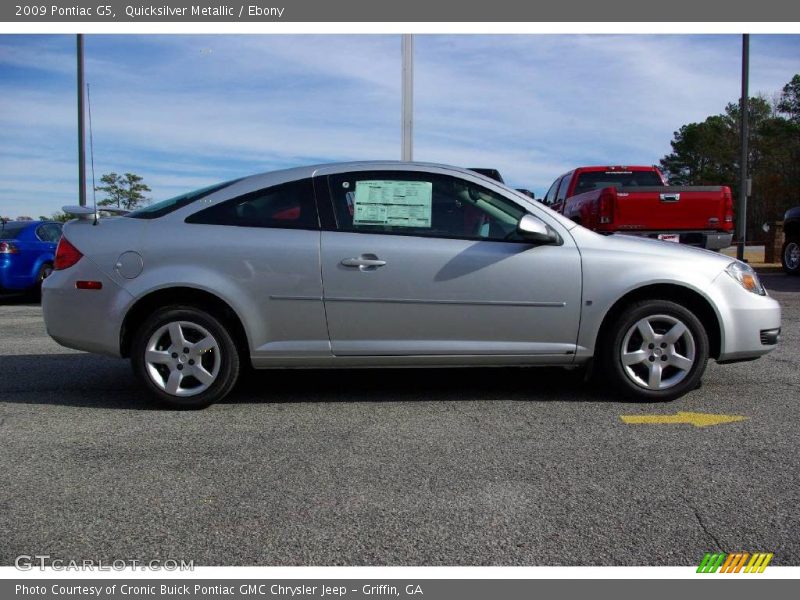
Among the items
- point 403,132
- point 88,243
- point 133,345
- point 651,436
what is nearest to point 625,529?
point 651,436

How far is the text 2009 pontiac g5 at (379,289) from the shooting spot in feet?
15.6

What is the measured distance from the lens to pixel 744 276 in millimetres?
5012

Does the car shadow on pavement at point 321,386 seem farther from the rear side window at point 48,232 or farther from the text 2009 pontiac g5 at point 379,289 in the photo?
the rear side window at point 48,232

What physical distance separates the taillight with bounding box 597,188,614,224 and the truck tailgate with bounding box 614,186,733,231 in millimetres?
73

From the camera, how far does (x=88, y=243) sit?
481cm

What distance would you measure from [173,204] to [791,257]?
555 inches

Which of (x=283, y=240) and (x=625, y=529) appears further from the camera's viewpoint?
(x=283, y=240)

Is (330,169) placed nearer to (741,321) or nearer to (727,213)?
(741,321)

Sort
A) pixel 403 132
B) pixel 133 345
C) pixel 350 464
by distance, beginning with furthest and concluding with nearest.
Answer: pixel 403 132, pixel 133 345, pixel 350 464

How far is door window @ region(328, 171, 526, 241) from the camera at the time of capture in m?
4.86

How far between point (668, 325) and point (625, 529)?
2.23m

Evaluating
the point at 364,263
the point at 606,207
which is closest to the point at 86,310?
the point at 364,263

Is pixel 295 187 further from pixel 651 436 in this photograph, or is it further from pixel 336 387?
pixel 651 436
